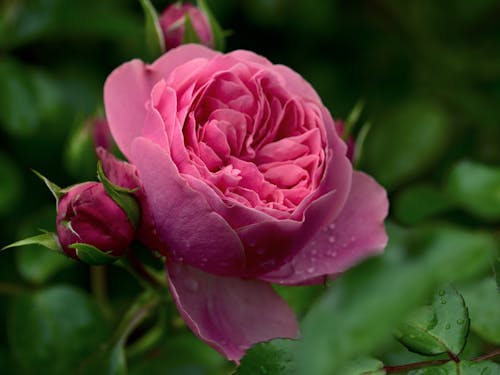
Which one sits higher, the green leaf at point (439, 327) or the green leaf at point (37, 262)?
the green leaf at point (439, 327)

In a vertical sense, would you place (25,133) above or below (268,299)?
below

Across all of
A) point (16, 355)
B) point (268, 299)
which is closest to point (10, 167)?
point (16, 355)

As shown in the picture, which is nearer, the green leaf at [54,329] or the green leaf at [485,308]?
the green leaf at [485,308]

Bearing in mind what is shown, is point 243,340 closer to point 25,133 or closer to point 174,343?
point 174,343

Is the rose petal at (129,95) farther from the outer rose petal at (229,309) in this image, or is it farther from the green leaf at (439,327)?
the green leaf at (439,327)

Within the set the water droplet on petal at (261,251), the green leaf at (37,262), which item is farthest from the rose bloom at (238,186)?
the green leaf at (37,262)

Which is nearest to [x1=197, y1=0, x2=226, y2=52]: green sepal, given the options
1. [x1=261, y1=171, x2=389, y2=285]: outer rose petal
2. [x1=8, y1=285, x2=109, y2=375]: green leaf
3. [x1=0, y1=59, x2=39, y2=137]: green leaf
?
[x1=261, y1=171, x2=389, y2=285]: outer rose petal

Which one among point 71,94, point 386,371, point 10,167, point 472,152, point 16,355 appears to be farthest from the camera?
point 472,152

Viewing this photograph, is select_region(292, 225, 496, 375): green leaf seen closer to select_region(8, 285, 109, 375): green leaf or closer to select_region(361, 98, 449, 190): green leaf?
select_region(8, 285, 109, 375): green leaf
